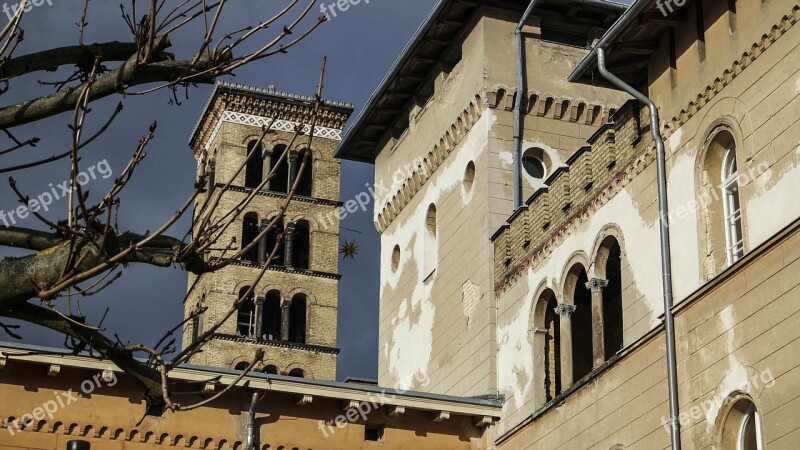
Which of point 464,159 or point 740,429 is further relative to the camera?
point 464,159

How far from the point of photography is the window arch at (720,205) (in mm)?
19000

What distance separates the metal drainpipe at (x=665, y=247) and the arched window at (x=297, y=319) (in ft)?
134

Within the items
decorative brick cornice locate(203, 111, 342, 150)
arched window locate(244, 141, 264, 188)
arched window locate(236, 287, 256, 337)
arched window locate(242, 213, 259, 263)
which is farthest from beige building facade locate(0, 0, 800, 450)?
arched window locate(244, 141, 264, 188)

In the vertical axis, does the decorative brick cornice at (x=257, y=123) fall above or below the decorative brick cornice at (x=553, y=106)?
above

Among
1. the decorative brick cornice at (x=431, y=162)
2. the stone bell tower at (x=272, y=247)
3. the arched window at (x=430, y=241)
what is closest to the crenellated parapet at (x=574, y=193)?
the decorative brick cornice at (x=431, y=162)

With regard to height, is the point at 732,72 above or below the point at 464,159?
below

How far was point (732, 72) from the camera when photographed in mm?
19141

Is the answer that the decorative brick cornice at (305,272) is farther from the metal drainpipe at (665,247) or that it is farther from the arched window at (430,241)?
the metal drainpipe at (665,247)

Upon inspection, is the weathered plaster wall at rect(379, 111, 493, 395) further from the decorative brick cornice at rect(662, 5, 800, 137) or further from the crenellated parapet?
the decorative brick cornice at rect(662, 5, 800, 137)

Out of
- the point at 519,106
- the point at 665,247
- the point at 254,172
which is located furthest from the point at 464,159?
the point at 254,172

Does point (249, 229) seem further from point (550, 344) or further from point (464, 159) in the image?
point (550, 344)

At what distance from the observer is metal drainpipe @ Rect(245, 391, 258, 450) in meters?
24.5

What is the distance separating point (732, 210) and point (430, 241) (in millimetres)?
11937

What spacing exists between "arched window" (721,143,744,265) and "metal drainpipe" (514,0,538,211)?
6.88 meters
